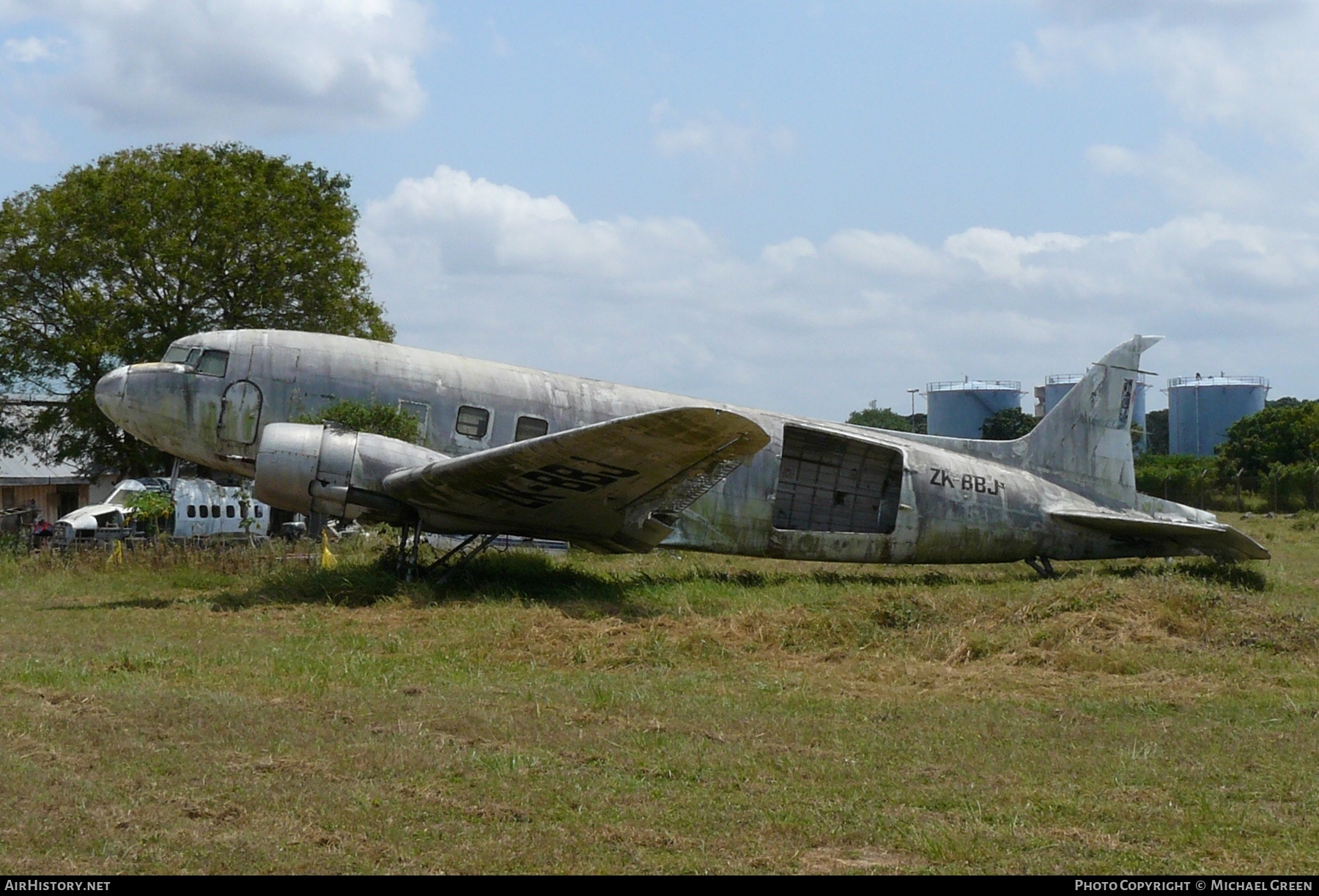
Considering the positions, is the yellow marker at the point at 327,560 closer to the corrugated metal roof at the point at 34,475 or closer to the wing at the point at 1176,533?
the wing at the point at 1176,533

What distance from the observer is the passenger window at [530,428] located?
1556 centimetres

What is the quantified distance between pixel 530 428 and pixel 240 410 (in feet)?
12.1

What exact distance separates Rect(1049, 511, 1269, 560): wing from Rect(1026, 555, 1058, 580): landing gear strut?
0.68 metres

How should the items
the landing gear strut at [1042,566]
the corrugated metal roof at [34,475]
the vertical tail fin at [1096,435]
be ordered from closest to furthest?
the landing gear strut at [1042,566] → the vertical tail fin at [1096,435] → the corrugated metal roof at [34,475]

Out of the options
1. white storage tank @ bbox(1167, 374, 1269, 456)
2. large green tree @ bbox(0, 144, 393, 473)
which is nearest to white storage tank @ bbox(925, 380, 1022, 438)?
white storage tank @ bbox(1167, 374, 1269, 456)

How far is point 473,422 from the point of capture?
50.8 ft

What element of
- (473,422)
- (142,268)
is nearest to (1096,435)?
(473,422)

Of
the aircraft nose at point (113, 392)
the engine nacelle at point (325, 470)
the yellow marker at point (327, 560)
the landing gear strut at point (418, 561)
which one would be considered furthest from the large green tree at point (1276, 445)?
the aircraft nose at point (113, 392)

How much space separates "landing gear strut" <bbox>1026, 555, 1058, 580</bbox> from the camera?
17.7m

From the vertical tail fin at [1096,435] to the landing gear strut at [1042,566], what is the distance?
4.43 ft

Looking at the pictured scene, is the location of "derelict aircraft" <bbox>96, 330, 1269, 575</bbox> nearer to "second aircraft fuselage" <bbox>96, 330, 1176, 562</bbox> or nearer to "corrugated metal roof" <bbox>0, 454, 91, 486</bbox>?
"second aircraft fuselage" <bbox>96, 330, 1176, 562</bbox>
